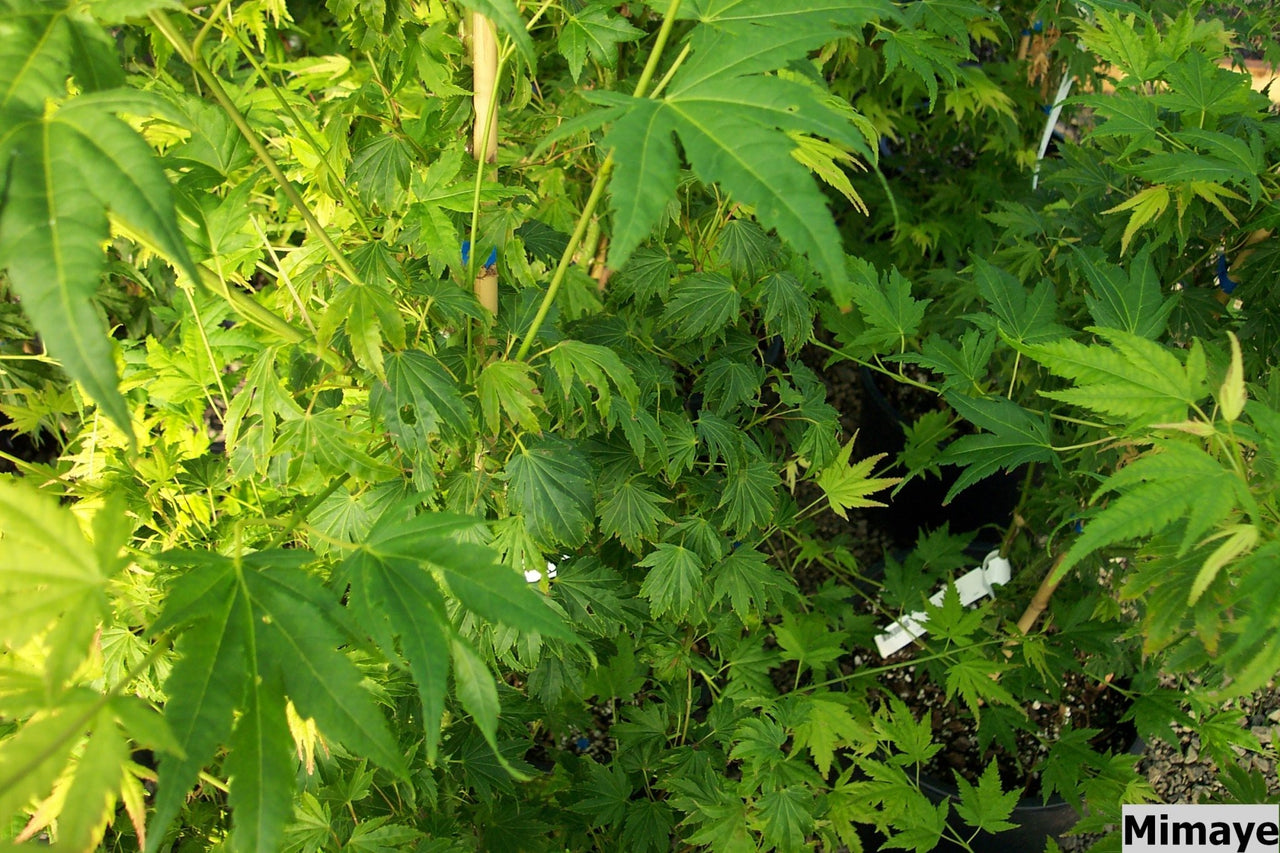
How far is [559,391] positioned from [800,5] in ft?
1.40

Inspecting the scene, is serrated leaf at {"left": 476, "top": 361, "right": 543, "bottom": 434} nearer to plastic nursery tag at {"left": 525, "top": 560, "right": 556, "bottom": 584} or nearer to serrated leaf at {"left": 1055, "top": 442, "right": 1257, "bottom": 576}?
plastic nursery tag at {"left": 525, "top": 560, "right": 556, "bottom": 584}

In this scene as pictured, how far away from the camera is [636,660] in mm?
1370

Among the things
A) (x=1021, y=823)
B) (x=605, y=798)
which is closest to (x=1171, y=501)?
(x=605, y=798)

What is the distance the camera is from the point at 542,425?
1.02 meters

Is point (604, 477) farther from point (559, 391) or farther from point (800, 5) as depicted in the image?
point (800, 5)

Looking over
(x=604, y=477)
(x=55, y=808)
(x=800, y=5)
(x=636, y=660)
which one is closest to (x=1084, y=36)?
(x=800, y=5)

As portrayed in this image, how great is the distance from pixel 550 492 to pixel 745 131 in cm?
45

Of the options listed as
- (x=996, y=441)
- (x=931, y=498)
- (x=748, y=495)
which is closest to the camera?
(x=996, y=441)

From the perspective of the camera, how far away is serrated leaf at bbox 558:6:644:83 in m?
0.88

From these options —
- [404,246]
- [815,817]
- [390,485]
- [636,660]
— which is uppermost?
[404,246]

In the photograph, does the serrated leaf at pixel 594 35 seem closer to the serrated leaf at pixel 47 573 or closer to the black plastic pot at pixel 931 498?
the serrated leaf at pixel 47 573

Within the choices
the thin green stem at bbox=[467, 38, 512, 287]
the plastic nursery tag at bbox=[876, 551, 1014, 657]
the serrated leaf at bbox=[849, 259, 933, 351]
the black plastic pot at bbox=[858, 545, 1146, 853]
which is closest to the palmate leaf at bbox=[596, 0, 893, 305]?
the thin green stem at bbox=[467, 38, 512, 287]

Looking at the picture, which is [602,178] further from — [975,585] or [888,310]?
[975,585]

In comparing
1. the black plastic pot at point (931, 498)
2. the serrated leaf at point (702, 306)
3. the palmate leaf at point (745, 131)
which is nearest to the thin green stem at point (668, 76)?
the palmate leaf at point (745, 131)
